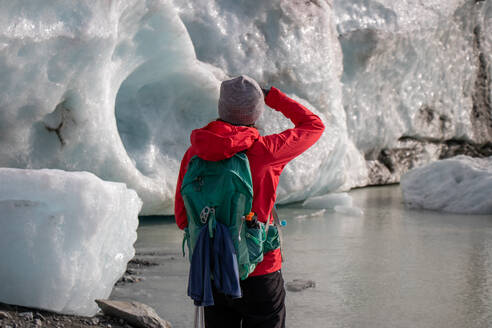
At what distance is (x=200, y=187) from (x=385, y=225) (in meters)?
3.52

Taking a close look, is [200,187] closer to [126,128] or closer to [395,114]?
[126,128]

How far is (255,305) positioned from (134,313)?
79cm

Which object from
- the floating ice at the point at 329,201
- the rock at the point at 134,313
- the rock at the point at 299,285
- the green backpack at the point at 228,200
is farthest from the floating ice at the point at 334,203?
the green backpack at the point at 228,200

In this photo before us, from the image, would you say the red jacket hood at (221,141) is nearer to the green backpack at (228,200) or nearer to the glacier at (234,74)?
the green backpack at (228,200)

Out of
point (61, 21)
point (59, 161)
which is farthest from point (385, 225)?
point (61, 21)

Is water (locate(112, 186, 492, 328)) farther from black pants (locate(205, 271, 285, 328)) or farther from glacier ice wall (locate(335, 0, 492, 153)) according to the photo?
glacier ice wall (locate(335, 0, 492, 153))

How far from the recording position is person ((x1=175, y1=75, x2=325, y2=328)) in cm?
170

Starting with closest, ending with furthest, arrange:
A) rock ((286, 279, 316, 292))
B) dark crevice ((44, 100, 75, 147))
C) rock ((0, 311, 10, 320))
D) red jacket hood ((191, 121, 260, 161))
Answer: red jacket hood ((191, 121, 260, 161)), rock ((0, 311, 10, 320)), rock ((286, 279, 316, 292)), dark crevice ((44, 100, 75, 147))

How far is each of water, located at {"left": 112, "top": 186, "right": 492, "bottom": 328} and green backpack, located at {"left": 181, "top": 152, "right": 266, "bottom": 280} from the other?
98 centimetres

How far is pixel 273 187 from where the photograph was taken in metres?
1.75

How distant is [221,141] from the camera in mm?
1665

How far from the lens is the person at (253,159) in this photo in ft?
5.57

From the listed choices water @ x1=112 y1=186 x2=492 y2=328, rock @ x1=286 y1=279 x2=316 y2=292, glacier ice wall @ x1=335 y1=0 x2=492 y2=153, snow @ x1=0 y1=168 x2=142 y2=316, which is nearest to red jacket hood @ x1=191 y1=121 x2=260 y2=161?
snow @ x1=0 y1=168 x2=142 y2=316

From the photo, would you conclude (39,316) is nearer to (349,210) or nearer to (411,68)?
(349,210)
